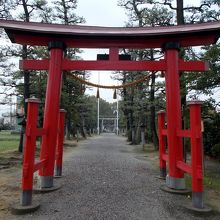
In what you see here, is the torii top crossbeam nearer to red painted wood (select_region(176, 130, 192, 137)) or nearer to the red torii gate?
the red torii gate

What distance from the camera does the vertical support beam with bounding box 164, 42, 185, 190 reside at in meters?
8.16

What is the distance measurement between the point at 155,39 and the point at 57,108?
324 centimetres

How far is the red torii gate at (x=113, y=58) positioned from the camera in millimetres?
8195

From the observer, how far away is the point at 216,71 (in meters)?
10.4

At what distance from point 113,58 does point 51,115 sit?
7.50ft

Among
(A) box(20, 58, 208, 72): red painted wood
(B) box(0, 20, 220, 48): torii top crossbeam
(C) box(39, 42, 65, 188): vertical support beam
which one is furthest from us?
(A) box(20, 58, 208, 72): red painted wood

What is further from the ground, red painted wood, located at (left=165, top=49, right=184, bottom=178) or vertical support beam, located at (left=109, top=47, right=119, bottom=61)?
vertical support beam, located at (left=109, top=47, right=119, bottom=61)

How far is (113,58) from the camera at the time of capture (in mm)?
8805

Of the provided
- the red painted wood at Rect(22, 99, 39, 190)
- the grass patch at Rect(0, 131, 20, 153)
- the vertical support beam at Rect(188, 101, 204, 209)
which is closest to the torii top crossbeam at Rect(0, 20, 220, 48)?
the red painted wood at Rect(22, 99, 39, 190)

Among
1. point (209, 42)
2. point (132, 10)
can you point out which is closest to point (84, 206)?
point (209, 42)

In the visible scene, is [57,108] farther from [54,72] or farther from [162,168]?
[162,168]

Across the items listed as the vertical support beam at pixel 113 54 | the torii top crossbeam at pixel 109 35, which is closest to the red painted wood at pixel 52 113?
the torii top crossbeam at pixel 109 35

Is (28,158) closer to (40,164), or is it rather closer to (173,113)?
(40,164)

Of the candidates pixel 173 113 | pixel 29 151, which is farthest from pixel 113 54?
pixel 29 151
